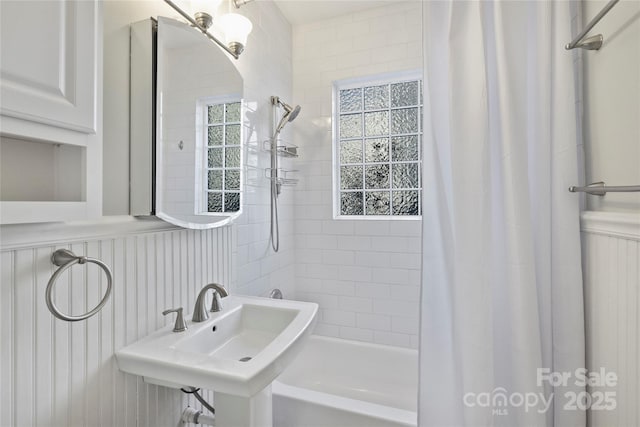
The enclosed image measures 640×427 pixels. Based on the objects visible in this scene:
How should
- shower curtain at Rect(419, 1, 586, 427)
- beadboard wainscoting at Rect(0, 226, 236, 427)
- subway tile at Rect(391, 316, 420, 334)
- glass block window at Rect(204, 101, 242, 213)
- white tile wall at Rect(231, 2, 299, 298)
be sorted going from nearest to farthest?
beadboard wainscoting at Rect(0, 226, 236, 427)
shower curtain at Rect(419, 1, 586, 427)
glass block window at Rect(204, 101, 242, 213)
white tile wall at Rect(231, 2, 299, 298)
subway tile at Rect(391, 316, 420, 334)

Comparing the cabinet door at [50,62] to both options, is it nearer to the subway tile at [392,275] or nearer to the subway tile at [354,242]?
the subway tile at [354,242]

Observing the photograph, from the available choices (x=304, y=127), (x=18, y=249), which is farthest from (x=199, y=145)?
(x=304, y=127)

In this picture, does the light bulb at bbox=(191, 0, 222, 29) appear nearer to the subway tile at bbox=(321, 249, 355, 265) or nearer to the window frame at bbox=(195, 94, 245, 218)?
the window frame at bbox=(195, 94, 245, 218)

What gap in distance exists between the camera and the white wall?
0.90 meters

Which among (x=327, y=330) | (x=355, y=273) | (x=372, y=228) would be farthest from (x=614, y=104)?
(x=327, y=330)

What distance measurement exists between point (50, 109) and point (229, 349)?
102cm

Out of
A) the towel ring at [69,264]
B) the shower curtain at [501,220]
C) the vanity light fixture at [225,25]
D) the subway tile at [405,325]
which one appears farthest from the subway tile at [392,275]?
the towel ring at [69,264]

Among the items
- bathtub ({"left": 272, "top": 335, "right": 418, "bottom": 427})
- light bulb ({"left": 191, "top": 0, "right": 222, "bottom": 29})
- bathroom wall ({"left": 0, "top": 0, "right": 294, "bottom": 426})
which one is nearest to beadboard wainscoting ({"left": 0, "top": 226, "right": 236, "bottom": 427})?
bathroom wall ({"left": 0, "top": 0, "right": 294, "bottom": 426})

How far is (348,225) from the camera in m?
2.36

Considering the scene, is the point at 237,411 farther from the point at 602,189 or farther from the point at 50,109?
the point at 602,189

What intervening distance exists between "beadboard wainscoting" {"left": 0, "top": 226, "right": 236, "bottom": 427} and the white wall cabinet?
0.48 feet

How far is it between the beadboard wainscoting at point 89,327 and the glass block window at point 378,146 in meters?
1.49

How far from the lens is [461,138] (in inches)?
44.8

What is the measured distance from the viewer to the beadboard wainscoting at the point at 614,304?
2.91 ft
